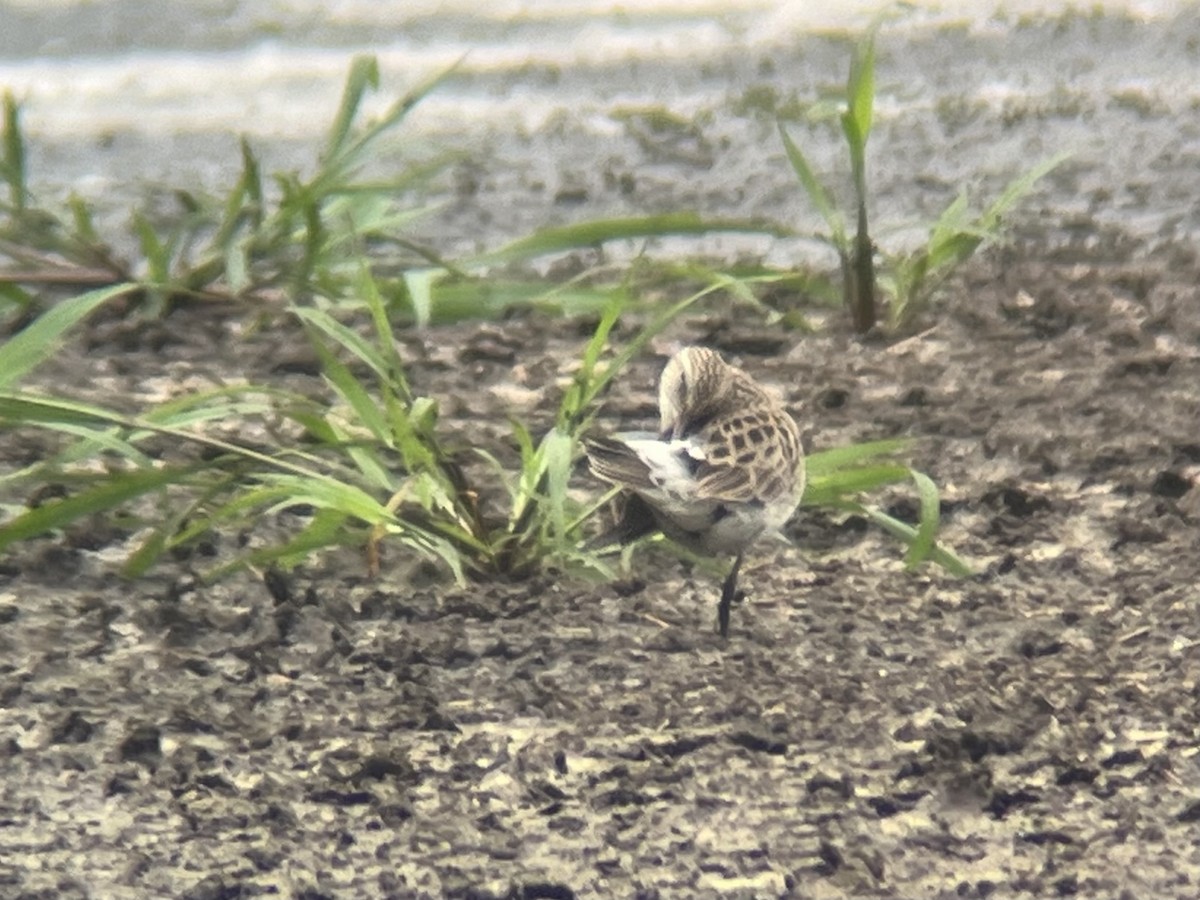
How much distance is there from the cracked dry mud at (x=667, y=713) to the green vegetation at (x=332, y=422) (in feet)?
0.25

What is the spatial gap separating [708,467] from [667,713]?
→ 33 cm

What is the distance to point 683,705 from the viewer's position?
2062mm

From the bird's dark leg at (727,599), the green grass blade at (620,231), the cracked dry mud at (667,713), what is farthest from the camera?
the green grass blade at (620,231)

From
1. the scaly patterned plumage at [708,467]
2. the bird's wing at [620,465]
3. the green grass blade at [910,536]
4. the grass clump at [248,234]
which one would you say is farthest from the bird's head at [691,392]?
the grass clump at [248,234]

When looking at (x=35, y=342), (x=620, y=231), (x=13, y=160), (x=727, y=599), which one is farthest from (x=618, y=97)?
(x=727, y=599)

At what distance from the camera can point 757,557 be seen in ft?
8.07

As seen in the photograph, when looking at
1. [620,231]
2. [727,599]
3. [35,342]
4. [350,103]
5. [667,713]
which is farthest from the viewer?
[350,103]

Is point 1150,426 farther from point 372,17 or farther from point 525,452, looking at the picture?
point 372,17

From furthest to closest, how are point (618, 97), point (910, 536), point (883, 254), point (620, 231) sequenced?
point (618, 97)
point (883, 254)
point (620, 231)
point (910, 536)

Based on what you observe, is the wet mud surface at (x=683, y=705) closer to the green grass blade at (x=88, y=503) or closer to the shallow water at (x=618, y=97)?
the green grass blade at (x=88, y=503)

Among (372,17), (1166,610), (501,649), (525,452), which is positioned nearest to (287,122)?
(372,17)

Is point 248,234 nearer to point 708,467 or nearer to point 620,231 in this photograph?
point 620,231

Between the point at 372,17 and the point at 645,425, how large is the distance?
7.23 feet

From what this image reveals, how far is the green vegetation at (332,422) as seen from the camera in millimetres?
2354
